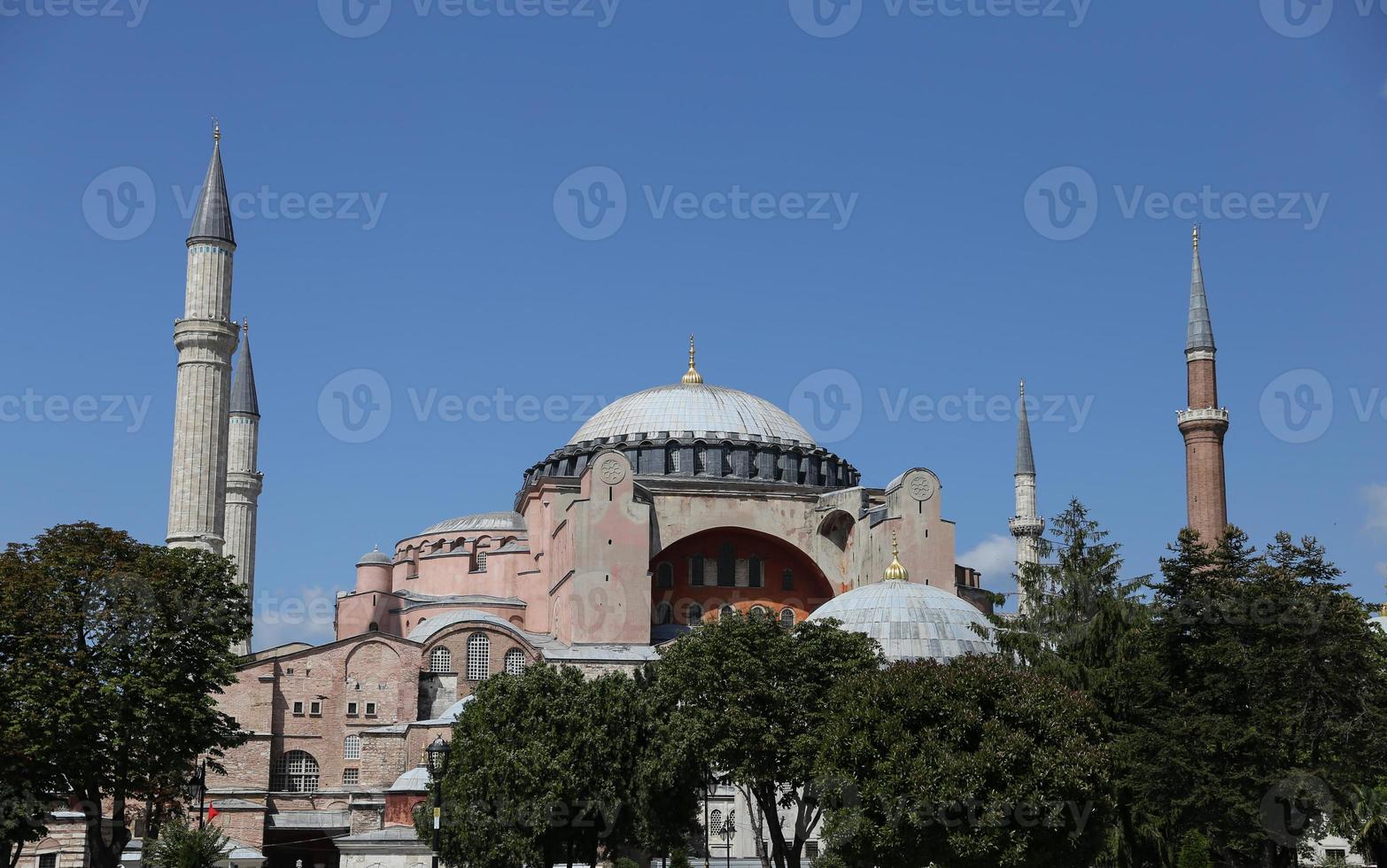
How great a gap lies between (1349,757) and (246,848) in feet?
87.8

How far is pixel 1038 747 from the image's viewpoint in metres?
29.4

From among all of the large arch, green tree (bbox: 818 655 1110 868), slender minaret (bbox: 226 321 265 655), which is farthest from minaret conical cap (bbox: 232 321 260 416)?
green tree (bbox: 818 655 1110 868)

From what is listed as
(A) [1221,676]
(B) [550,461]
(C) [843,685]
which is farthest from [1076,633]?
(B) [550,461]

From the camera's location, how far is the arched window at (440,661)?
170 feet

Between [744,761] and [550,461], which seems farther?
[550,461]

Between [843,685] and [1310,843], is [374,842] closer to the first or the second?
[843,685]

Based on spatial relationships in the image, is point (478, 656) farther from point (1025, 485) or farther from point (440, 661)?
point (1025, 485)

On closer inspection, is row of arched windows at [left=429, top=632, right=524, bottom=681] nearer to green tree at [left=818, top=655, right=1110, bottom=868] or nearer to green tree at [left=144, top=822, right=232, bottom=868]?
green tree at [left=144, top=822, right=232, bottom=868]

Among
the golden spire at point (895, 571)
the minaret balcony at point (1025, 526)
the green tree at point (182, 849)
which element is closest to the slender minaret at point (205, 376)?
the green tree at point (182, 849)

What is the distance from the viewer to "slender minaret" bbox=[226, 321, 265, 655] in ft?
198

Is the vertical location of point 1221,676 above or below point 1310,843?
above

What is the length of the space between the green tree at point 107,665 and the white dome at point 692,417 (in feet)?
90.2

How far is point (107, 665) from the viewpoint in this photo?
3186cm

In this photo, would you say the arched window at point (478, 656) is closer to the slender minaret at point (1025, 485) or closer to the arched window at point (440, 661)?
the arched window at point (440, 661)
